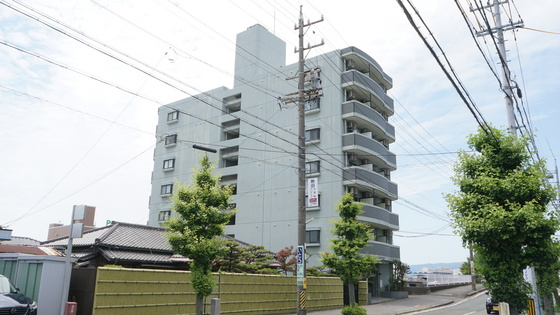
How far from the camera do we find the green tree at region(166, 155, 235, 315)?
54.6ft

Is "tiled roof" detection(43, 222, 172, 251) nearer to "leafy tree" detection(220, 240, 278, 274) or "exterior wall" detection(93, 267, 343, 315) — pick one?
"leafy tree" detection(220, 240, 278, 274)

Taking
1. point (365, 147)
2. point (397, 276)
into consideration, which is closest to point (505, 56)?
point (365, 147)

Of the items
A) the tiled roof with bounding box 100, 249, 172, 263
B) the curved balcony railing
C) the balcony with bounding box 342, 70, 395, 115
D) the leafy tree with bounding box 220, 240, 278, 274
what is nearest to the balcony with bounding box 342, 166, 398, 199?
the curved balcony railing

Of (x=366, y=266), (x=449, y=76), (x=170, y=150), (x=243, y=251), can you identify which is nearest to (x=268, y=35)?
(x=170, y=150)

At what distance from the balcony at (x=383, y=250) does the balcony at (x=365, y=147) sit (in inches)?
312

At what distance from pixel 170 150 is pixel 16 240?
67.6 feet

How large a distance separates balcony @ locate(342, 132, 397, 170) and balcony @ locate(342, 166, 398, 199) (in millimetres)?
1648

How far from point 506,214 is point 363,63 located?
30.2 meters

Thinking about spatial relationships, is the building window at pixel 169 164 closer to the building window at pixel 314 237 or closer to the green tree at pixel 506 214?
the building window at pixel 314 237

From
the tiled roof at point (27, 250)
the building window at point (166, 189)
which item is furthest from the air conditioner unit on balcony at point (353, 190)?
the tiled roof at point (27, 250)

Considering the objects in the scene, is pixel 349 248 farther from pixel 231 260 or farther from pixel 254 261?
pixel 254 261

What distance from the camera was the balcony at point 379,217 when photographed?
3706 centimetres

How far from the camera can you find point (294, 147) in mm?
40531

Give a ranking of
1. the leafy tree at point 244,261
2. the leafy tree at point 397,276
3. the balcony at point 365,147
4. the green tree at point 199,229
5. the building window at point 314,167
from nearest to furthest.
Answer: the green tree at point 199,229
the leafy tree at point 244,261
the balcony at point 365,147
the building window at point 314,167
the leafy tree at point 397,276
